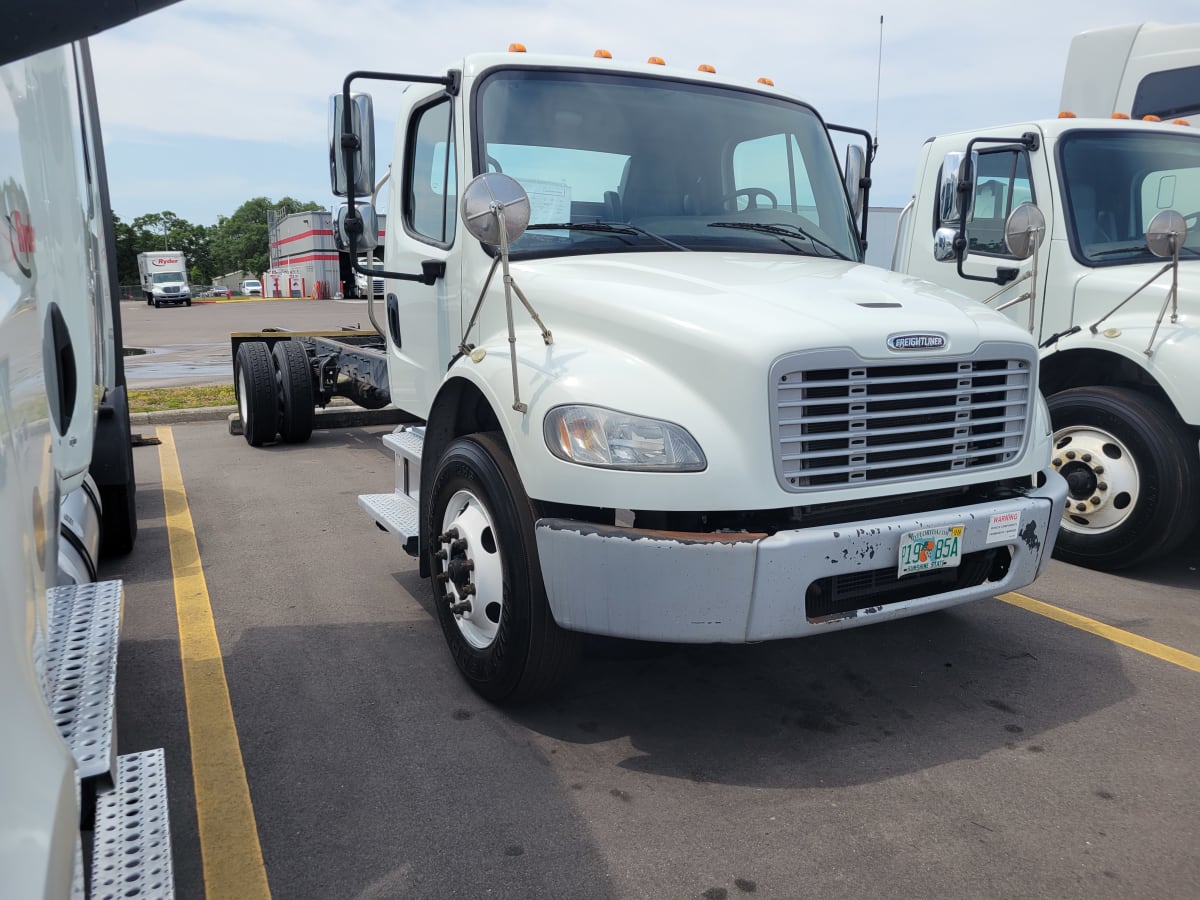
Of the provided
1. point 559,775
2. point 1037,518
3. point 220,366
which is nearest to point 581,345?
point 559,775

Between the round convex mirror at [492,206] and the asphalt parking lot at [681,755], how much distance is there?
1.71m

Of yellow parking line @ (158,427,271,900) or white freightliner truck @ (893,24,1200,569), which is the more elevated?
white freightliner truck @ (893,24,1200,569)

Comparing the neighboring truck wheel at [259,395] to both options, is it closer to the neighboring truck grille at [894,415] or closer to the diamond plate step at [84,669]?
the diamond plate step at [84,669]

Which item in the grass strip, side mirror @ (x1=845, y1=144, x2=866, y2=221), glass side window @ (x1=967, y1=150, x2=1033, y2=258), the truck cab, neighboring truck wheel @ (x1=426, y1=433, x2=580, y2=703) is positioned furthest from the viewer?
the grass strip

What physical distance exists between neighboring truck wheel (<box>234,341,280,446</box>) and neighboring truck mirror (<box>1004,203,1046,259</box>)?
6.39 meters

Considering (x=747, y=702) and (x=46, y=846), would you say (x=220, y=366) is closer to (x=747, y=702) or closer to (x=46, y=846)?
(x=747, y=702)

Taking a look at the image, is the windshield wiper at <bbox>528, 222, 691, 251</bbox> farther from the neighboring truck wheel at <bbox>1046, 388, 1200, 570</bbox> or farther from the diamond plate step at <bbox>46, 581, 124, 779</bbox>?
the neighboring truck wheel at <bbox>1046, 388, 1200, 570</bbox>

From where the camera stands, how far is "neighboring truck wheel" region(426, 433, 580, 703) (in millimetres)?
3318

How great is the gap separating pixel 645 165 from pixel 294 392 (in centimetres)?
556

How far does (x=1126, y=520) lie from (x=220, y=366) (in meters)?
15.8

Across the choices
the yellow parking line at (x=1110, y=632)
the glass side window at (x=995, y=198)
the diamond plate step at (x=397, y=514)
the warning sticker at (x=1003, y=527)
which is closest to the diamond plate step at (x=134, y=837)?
the diamond plate step at (x=397, y=514)


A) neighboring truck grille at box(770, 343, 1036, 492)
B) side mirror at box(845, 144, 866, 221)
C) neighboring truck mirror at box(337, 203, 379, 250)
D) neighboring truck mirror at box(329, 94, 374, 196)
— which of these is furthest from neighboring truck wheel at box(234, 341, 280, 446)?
neighboring truck grille at box(770, 343, 1036, 492)

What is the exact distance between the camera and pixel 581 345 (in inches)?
134

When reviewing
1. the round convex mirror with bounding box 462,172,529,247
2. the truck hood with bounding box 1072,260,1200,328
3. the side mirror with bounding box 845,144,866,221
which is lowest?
the truck hood with bounding box 1072,260,1200,328
